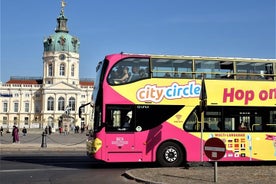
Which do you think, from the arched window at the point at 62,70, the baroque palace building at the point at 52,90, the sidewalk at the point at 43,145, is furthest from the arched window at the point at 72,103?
the sidewalk at the point at 43,145

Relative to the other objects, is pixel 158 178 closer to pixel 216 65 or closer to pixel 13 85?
pixel 216 65

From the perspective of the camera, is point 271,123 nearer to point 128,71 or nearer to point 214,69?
point 214,69

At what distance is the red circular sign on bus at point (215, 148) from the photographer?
37.3 ft

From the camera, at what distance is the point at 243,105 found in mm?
16500

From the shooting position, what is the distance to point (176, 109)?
52.7 feet

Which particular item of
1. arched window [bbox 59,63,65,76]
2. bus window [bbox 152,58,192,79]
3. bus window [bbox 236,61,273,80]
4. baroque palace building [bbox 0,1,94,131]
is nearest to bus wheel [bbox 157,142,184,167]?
bus window [bbox 152,58,192,79]

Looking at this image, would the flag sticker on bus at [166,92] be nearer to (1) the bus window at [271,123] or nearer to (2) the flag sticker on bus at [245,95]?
(2) the flag sticker on bus at [245,95]

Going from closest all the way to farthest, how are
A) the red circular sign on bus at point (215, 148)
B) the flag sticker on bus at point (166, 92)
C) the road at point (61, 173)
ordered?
the red circular sign on bus at point (215, 148), the road at point (61, 173), the flag sticker on bus at point (166, 92)

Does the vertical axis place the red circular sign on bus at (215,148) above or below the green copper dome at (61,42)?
below

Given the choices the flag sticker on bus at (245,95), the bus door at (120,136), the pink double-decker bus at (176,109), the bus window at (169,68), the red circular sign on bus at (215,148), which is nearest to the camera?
the red circular sign on bus at (215,148)

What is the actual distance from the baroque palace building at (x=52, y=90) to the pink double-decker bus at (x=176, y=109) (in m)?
121

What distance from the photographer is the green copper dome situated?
141 m

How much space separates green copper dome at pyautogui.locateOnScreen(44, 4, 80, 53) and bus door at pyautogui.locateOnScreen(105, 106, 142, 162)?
419 ft

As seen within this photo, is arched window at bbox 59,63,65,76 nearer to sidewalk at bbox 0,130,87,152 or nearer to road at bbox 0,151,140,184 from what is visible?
sidewalk at bbox 0,130,87,152
